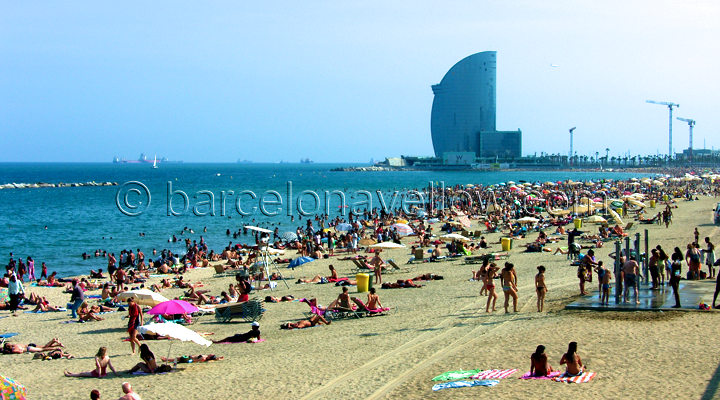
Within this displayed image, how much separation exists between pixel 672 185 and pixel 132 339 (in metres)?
66.1

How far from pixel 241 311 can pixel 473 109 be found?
15464 cm

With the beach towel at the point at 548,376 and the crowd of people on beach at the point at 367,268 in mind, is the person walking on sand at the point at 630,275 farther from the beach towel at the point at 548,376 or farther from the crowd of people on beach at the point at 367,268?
the beach towel at the point at 548,376

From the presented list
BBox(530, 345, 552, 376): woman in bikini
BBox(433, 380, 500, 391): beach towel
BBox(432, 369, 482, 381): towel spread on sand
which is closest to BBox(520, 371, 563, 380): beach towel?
BBox(530, 345, 552, 376): woman in bikini

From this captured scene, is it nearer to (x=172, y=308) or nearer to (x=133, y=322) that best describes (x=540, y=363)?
(x=133, y=322)

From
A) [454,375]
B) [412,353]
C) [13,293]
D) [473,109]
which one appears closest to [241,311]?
[412,353]

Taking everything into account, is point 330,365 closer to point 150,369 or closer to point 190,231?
point 150,369

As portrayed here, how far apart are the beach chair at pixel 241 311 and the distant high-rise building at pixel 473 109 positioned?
15271 cm

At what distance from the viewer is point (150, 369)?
9.44 m

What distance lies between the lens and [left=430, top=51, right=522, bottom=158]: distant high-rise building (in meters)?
162

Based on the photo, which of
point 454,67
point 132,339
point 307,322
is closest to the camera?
point 132,339

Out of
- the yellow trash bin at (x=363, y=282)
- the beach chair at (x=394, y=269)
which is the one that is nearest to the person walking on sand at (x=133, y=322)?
the yellow trash bin at (x=363, y=282)

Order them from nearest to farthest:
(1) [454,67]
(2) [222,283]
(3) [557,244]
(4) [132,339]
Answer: (4) [132,339], (2) [222,283], (3) [557,244], (1) [454,67]

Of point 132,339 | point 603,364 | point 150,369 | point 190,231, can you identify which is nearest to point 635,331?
point 603,364

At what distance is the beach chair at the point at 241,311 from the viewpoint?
1325cm
